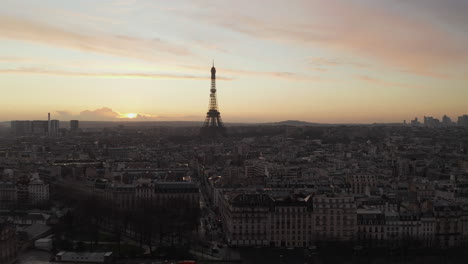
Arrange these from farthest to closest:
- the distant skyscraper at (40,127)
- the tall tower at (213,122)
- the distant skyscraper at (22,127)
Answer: the distant skyscraper at (40,127) → the distant skyscraper at (22,127) → the tall tower at (213,122)

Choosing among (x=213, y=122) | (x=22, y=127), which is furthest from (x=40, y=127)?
(x=213, y=122)

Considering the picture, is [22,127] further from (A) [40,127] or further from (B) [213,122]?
(B) [213,122]

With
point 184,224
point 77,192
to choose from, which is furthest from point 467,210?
point 77,192

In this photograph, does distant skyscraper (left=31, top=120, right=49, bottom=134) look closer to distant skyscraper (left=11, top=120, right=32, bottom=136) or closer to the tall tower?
distant skyscraper (left=11, top=120, right=32, bottom=136)

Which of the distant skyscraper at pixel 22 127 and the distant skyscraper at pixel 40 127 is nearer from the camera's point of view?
the distant skyscraper at pixel 22 127

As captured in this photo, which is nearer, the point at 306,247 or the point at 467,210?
the point at 306,247

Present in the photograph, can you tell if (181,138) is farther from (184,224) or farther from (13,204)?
(184,224)

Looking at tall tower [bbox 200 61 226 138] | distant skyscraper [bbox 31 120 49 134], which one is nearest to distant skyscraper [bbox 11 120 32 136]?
distant skyscraper [bbox 31 120 49 134]

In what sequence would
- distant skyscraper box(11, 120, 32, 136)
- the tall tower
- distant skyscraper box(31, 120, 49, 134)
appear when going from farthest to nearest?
distant skyscraper box(31, 120, 49, 134) → distant skyscraper box(11, 120, 32, 136) → the tall tower

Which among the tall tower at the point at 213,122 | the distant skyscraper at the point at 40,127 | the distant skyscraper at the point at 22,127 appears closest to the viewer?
the tall tower at the point at 213,122

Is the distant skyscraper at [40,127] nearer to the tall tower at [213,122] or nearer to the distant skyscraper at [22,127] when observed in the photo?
the distant skyscraper at [22,127]

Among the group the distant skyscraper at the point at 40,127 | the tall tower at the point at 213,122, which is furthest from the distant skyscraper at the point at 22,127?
the tall tower at the point at 213,122
